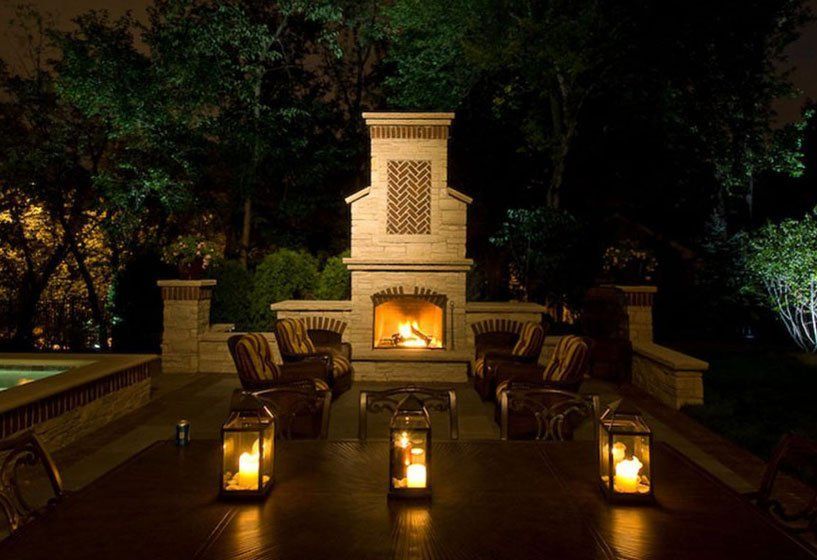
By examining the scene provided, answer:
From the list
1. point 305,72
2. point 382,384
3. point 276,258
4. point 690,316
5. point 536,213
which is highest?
point 305,72

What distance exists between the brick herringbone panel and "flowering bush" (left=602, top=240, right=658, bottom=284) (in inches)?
125

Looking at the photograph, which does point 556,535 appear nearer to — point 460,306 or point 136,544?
point 136,544

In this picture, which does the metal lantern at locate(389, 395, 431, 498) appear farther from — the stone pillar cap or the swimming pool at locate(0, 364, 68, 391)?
the stone pillar cap

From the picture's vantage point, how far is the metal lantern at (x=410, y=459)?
2432 mm

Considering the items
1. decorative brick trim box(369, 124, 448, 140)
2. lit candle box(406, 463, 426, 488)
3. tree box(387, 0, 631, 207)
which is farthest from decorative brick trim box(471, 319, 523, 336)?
lit candle box(406, 463, 426, 488)

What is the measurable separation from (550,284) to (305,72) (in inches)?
315

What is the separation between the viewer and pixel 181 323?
960 centimetres

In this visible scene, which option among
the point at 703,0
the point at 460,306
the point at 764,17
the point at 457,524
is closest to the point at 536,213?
the point at 460,306

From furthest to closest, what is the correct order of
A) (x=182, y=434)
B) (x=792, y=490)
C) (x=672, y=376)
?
1. (x=672, y=376)
2. (x=792, y=490)
3. (x=182, y=434)

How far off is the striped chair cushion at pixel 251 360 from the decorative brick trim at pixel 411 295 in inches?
119

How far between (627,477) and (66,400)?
503cm

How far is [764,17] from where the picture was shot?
1310cm

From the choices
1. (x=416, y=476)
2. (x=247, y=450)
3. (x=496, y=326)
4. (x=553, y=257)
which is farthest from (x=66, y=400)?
(x=553, y=257)

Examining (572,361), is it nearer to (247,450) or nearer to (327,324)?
(247,450)
